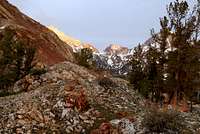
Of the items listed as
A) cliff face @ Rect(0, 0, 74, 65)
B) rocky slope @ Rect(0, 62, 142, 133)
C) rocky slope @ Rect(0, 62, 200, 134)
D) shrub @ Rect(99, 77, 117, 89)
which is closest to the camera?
rocky slope @ Rect(0, 62, 200, 134)

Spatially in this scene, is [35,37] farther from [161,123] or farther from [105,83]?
[161,123]

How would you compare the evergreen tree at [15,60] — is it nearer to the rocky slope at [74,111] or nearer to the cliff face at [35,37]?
the rocky slope at [74,111]

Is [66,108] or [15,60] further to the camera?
[15,60]

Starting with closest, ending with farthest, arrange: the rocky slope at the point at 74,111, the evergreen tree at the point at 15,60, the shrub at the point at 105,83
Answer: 1. the rocky slope at the point at 74,111
2. the shrub at the point at 105,83
3. the evergreen tree at the point at 15,60

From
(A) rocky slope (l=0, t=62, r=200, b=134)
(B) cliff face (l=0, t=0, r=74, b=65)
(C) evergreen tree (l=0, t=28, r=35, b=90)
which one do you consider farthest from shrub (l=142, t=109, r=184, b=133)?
(B) cliff face (l=0, t=0, r=74, b=65)

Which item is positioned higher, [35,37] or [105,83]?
[35,37]

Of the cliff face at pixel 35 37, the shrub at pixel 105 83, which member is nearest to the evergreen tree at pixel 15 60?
the shrub at pixel 105 83

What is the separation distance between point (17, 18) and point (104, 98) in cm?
6965

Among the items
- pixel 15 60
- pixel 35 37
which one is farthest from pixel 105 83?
pixel 35 37

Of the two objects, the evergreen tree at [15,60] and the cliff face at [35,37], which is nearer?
the evergreen tree at [15,60]

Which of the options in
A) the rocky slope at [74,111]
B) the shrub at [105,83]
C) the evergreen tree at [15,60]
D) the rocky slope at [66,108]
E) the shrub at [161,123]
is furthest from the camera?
the evergreen tree at [15,60]

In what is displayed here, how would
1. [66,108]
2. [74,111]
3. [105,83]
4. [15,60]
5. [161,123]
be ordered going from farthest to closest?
[15,60] < [105,83] < [66,108] < [74,111] < [161,123]

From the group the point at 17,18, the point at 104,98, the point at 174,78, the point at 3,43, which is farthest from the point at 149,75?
the point at 17,18

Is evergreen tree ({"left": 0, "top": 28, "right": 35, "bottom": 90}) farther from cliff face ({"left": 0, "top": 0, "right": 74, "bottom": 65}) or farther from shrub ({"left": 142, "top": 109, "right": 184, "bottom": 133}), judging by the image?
cliff face ({"left": 0, "top": 0, "right": 74, "bottom": 65})
